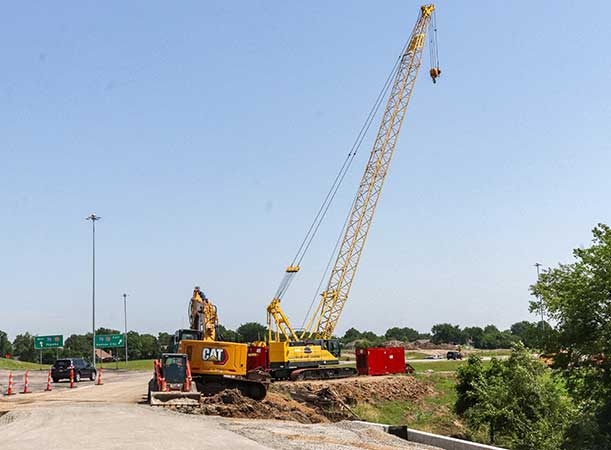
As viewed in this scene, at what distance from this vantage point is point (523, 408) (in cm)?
2919

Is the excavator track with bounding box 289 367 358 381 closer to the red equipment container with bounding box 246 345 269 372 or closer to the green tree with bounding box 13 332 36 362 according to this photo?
the red equipment container with bounding box 246 345 269 372

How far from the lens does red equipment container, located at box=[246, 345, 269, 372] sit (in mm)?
51000

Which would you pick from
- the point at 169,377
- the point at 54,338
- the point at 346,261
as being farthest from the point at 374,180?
the point at 54,338

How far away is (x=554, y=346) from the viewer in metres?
24.6

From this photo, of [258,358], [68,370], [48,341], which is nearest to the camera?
[68,370]

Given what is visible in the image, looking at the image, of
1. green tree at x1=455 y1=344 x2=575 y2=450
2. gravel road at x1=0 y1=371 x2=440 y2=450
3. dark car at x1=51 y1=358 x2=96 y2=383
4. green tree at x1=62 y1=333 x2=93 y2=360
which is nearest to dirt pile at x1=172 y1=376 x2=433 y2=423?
gravel road at x1=0 y1=371 x2=440 y2=450

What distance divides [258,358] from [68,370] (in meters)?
13.2

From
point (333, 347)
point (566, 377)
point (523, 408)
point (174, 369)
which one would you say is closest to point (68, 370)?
point (333, 347)

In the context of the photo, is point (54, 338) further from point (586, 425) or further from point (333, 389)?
point (586, 425)

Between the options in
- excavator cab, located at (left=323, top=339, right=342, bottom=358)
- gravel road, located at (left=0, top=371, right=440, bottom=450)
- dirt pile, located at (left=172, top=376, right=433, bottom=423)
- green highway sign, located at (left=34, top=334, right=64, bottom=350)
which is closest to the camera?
gravel road, located at (left=0, top=371, right=440, bottom=450)

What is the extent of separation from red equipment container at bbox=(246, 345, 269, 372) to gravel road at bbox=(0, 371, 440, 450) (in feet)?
70.1

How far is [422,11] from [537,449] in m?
53.5

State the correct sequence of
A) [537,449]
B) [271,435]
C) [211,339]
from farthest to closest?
[211,339]
[537,449]
[271,435]

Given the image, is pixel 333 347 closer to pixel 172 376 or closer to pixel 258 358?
pixel 258 358
